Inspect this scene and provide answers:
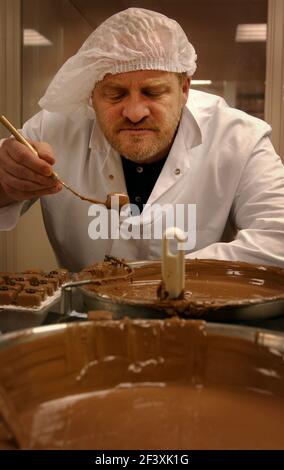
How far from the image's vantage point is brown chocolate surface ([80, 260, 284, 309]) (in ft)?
3.81

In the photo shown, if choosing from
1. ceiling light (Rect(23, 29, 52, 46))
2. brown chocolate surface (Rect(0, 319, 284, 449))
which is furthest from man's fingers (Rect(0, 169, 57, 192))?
ceiling light (Rect(23, 29, 52, 46))

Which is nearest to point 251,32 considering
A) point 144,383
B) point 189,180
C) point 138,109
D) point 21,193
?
point 189,180

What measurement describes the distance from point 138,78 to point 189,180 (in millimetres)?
413

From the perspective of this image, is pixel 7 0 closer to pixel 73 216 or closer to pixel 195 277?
pixel 73 216

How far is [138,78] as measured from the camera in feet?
5.80

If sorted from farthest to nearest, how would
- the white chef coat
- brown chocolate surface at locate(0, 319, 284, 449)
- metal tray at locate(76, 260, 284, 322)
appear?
the white chef coat, metal tray at locate(76, 260, 284, 322), brown chocolate surface at locate(0, 319, 284, 449)

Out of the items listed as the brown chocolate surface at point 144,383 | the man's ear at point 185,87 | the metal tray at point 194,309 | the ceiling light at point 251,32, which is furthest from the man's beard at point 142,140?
the ceiling light at point 251,32

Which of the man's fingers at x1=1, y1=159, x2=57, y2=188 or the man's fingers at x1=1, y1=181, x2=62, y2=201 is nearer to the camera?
the man's fingers at x1=1, y1=159, x2=57, y2=188

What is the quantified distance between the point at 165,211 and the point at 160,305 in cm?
97

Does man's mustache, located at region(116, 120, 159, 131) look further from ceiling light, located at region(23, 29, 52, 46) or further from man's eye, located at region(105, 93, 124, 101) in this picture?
ceiling light, located at region(23, 29, 52, 46)

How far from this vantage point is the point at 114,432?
634 mm

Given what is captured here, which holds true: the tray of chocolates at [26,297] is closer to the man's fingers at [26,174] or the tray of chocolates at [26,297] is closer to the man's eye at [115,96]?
the man's fingers at [26,174]

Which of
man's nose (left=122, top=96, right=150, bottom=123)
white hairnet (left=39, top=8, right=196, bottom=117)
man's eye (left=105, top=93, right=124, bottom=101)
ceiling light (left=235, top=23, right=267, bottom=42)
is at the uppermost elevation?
ceiling light (left=235, top=23, right=267, bottom=42)

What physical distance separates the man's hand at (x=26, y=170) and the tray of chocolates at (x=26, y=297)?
35cm
